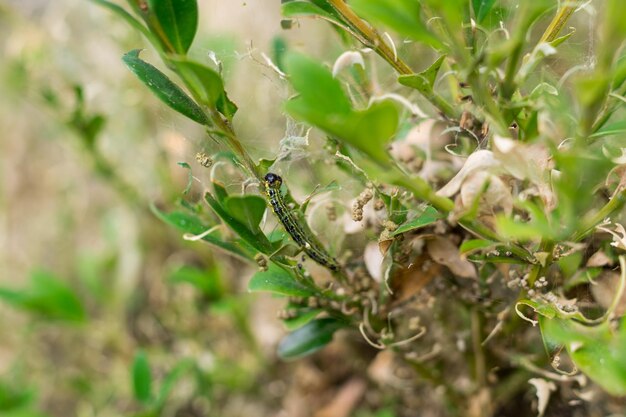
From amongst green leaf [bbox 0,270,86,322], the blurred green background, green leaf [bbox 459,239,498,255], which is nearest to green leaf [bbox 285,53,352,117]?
green leaf [bbox 459,239,498,255]

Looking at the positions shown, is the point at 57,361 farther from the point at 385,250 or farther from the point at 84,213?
the point at 385,250

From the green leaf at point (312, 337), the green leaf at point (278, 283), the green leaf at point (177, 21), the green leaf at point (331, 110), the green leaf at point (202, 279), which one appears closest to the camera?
the green leaf at point (331, 110)

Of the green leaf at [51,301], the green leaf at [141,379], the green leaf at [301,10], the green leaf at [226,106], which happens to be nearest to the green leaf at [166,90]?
the green leaf at [226,106]

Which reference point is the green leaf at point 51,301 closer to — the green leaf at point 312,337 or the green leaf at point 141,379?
the green leaf at point 141,379

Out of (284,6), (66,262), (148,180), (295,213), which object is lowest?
(66,262)

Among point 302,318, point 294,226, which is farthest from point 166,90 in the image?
point 302,318

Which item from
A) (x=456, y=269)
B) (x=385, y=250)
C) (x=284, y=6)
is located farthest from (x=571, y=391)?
(x=284, y=6)

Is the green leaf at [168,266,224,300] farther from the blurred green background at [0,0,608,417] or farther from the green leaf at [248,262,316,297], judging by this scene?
the green leaf at [248,262,316,297]
